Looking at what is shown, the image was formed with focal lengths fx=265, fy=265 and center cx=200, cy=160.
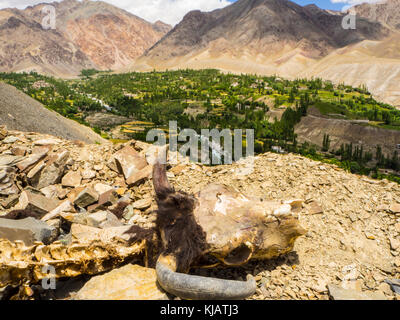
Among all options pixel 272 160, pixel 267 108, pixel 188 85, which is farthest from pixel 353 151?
pixel 188 85

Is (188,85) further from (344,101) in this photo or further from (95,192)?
(95,192)

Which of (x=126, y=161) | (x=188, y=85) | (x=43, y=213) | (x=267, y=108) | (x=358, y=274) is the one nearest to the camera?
(x=358, y=274)

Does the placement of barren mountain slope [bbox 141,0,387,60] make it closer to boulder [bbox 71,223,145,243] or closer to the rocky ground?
the rocky ground

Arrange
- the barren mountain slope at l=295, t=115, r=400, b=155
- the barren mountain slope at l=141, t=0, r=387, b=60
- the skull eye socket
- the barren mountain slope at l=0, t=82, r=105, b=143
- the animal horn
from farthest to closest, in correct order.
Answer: the barren mountain slope at l=141, t=0, r=387, b=60 → the barren mountain slope at l=295, t=115, r=400, b=155 → the barren mountain slope at l=0, t=82, r=105, b=143 → the skull eye socket → the animal horn

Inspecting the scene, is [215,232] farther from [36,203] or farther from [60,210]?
[36,203]

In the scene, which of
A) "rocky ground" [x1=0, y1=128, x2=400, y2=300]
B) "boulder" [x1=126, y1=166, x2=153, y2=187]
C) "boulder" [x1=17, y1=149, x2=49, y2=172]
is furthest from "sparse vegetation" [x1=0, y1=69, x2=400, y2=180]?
"boulder" [x1=17, y1=149, x2=49, y2=172]

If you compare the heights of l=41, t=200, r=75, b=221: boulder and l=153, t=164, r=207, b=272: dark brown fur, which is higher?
l=153, t=164, r=207, b=272: dark brown fur
